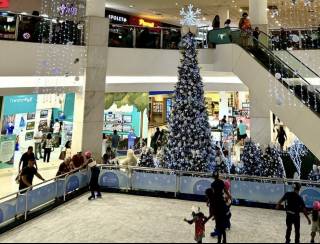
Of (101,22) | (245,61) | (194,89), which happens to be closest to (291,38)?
(245,61)

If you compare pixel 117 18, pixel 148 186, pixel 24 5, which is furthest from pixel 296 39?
pixel 24 5

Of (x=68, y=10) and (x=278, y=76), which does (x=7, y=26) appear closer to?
(x=68, y=10)

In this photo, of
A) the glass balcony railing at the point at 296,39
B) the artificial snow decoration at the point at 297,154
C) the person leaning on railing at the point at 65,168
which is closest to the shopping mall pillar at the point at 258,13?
the glass balcony railing at the point at 296,39

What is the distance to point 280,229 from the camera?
7.68 meters

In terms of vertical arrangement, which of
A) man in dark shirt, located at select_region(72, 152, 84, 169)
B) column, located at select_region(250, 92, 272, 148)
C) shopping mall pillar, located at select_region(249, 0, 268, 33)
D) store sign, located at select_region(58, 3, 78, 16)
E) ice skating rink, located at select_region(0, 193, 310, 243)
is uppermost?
store sign, located at select_region(58, 3, 78, 16)

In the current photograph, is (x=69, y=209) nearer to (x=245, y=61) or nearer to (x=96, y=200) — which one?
(x=96, y=200)

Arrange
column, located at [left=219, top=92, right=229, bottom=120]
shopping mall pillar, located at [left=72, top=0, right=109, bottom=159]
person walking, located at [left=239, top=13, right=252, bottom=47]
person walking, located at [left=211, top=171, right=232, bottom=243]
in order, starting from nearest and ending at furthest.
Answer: person walking, located at [left=211, top=171, right=232, bottom=243]
shopping mall pillar, located at [left=72, top=0, right=109, bottom=159]
person walking, located at [left=239, top=13, right=252, bottom=47]
column, located at [left=219, top=92, right=229, bottom=120]

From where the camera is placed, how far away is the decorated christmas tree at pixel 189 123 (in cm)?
1034

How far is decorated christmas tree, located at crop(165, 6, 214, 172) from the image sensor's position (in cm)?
1034

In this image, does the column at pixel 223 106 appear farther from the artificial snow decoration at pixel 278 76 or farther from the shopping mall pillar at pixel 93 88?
the artificial snow decoration at pixel 278 76

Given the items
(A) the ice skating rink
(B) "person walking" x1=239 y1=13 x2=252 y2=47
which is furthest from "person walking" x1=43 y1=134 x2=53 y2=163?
(B) "person walking" x1=239 y1=13 x2=252 y2=47

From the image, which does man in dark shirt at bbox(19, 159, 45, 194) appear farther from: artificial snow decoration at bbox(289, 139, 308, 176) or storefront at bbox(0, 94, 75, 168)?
artificial snow decoration at bbox(289, 139, 308, 176)

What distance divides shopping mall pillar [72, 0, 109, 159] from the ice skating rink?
11.0 ft

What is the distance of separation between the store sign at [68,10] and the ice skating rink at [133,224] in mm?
9394
